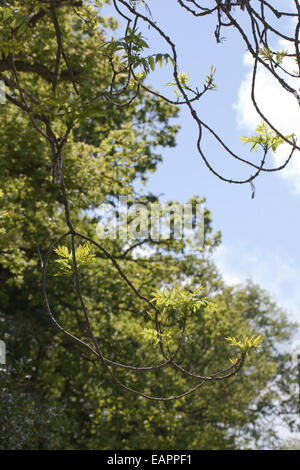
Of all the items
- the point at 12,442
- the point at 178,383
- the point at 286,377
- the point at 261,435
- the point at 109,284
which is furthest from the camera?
the point at 286,377

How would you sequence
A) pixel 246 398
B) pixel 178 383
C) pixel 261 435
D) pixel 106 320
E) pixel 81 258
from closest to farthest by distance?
pixel 81 258 → pixel 106 320 → pixel 178 383 → pixel 246 398 → pixel 261 435

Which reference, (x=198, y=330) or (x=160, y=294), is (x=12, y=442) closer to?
(x=198, y=330)

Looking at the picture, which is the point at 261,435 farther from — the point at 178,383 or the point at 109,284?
the point at 109,284

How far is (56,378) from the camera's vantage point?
10.1 meters

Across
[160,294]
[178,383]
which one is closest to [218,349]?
[178,383]

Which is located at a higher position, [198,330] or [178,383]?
[198,330]

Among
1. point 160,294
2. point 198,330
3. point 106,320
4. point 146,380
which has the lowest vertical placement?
point 160,294

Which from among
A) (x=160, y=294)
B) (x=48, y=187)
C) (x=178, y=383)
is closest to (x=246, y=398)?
(x=178, y=383)

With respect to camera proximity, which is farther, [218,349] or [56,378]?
[218,349]

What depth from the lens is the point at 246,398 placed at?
15758 millimetres

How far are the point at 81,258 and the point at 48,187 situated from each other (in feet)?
22.9

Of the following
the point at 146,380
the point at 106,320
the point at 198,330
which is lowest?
the point at 146,380

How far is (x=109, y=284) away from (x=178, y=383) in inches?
115

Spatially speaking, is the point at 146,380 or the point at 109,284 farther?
the point at 146,380
